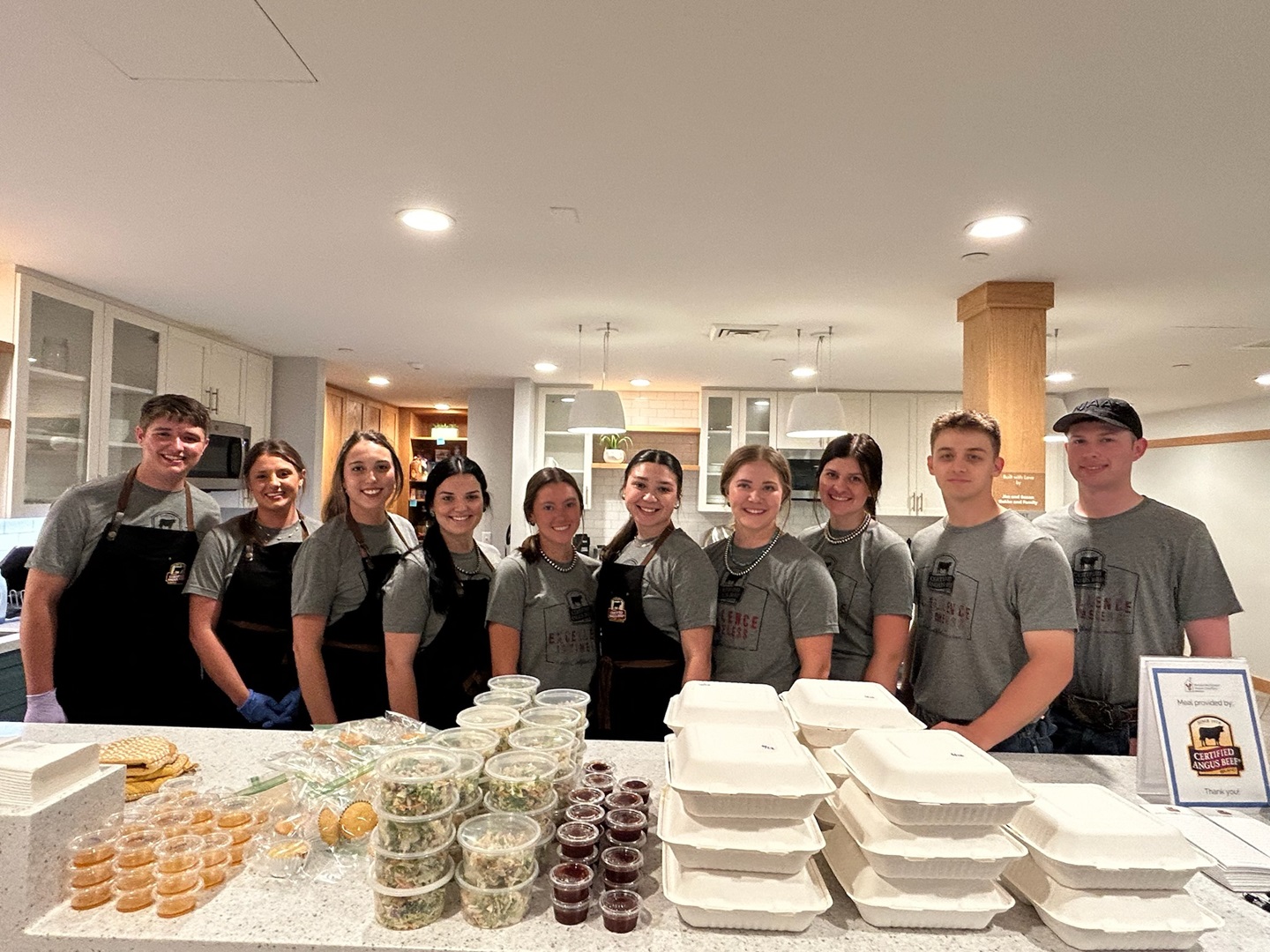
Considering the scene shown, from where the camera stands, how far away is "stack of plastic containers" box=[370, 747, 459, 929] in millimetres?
910

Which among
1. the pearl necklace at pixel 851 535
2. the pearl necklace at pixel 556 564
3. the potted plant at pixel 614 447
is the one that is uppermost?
the potted plant at pixel 614 447

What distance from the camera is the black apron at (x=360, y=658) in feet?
6.68

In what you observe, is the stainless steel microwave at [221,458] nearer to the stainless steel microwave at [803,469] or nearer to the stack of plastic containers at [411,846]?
the stack of plastic containers at [411,846]

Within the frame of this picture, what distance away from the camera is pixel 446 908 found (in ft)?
3.12

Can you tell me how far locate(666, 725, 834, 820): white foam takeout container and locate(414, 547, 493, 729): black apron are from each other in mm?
1156

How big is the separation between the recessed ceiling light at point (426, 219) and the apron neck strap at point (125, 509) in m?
1.21

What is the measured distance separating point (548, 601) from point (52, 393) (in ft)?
9.90

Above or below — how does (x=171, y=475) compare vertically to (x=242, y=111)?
below

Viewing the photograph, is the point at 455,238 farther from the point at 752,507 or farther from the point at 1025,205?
the point at 1025,205

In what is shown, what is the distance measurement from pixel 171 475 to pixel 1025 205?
291 cm

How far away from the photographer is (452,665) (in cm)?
198

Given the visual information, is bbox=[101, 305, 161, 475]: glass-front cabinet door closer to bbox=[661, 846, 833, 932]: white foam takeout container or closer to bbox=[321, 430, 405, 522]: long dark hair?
bbox=[321, 430, 405, 522]: long dark hair

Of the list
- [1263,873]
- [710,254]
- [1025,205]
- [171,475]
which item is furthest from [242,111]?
[1263,873]

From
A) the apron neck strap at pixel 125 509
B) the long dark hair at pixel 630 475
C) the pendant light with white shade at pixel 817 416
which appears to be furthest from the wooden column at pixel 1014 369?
the apron neck strap at pixel 125 509
